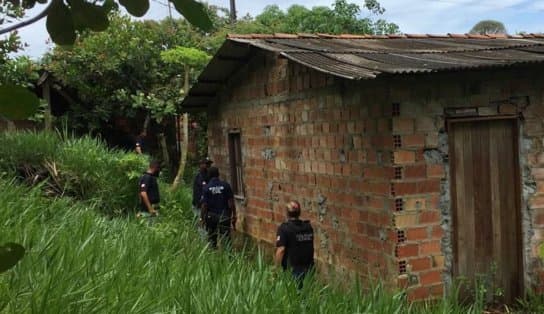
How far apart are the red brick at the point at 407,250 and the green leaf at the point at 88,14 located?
525cm

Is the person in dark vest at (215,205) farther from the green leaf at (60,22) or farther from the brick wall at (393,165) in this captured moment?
the green leaf at (60,22)

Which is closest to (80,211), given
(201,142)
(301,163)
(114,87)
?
(301,163)

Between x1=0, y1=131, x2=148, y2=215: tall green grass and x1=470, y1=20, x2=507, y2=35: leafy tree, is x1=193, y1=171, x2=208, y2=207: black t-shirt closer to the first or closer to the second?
x1=0, y1=131, x2=148, y2=215: tall green grass

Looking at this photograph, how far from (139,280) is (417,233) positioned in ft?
9.93

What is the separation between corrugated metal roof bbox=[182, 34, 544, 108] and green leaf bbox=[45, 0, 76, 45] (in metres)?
4.38

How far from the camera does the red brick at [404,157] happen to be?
19.3ft

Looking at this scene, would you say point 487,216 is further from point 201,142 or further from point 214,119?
point 201,142

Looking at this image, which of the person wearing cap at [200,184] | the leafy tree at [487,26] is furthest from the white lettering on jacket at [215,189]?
the leafy tree at [487,26]

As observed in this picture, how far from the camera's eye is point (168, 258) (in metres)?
5.10

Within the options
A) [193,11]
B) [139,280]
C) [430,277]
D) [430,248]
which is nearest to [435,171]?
[430,248]

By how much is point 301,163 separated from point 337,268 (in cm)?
151

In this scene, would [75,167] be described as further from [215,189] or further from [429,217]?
[429,217]

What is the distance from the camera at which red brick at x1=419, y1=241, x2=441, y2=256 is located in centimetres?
604

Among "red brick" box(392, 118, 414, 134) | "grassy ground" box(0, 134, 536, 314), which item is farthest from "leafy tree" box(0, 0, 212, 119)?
"red brick" box(392, 118, 414, 134)
